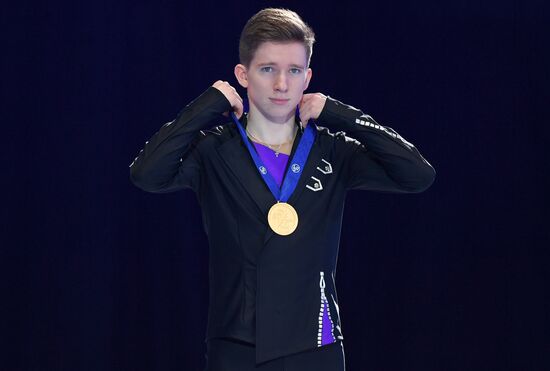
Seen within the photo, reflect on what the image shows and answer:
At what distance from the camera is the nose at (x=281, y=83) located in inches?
87.0

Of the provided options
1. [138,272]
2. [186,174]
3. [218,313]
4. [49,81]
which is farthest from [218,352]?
[49,81]

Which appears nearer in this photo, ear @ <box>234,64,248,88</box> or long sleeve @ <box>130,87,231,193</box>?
long sleeve @ <box>130,87,231,193</box>

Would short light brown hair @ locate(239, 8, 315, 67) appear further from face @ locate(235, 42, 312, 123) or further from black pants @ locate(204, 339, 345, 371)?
black pants @ locate(204, 339, 345, 371)

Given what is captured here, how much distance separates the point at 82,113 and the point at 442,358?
6.97 ft

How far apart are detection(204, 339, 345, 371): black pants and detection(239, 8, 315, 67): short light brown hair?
0.73 meters

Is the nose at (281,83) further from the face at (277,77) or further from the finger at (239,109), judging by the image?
the finger at (239,109)

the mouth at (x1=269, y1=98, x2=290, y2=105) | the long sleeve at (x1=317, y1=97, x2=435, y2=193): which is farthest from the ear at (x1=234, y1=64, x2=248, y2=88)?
the long sleeve at (x1=317, y1=97, x2=435, y2=193)

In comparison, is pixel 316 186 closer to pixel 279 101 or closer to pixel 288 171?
pixel 288 171

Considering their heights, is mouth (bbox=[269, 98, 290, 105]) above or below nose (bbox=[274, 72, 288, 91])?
below

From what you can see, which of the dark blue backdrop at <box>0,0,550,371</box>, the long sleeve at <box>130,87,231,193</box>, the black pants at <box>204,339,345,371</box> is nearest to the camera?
the black pants at <box>204,339,345,371</box>

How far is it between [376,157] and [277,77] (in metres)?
0.34

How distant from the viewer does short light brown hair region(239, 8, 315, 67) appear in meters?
2.24

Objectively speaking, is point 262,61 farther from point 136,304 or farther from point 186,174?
point 136,304

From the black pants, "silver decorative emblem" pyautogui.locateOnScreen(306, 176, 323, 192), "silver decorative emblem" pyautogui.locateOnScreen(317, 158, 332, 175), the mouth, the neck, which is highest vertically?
the mouth
